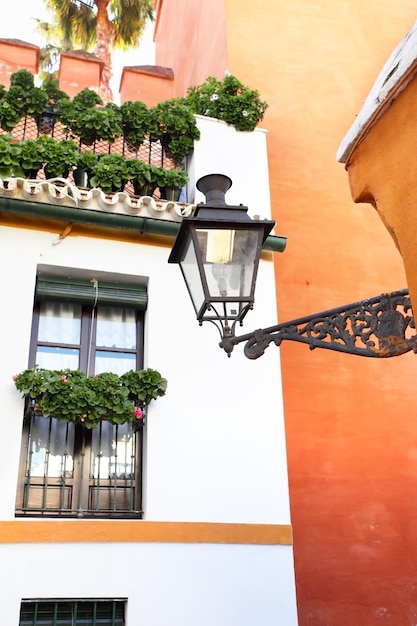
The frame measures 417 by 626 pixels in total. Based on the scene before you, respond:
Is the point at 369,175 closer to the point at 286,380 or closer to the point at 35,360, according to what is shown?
the point at 35,360

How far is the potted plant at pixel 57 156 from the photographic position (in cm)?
666

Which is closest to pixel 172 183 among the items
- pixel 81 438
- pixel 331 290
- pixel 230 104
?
pixel 230 104

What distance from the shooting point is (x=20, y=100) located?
705 cm

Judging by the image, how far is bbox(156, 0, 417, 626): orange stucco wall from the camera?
22.5ft

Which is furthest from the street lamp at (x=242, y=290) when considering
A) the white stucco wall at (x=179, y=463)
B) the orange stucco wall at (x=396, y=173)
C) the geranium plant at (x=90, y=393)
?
the white stucco wall at (x=179, y=463)

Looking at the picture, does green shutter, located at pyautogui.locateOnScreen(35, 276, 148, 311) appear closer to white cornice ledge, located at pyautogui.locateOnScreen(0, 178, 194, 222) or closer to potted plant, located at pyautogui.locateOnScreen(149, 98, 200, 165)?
white cornice ledge, located at pyautogui.locateOnScreen(0, 178, 194, 222)

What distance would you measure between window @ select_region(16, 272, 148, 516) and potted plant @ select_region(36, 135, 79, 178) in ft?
3.88

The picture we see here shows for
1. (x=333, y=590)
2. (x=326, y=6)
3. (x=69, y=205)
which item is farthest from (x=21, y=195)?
(x=326, y=6)

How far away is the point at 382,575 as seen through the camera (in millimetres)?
6863

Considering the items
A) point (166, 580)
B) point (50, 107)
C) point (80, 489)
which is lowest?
point (166, 580)

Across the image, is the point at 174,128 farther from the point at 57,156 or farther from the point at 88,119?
the point at 57,156

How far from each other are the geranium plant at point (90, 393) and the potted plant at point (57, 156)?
1943mm

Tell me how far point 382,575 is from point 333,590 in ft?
1.73

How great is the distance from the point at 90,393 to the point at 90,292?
1.09 meters
